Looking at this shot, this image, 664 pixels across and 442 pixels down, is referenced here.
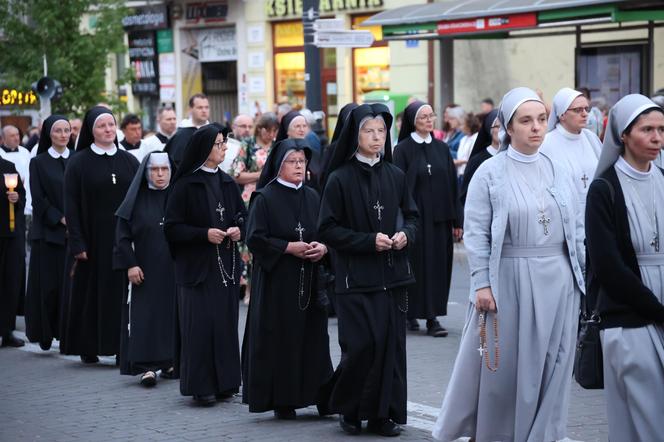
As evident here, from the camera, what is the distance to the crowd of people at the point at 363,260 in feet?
21.4

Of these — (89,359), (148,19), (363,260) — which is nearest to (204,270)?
(363,260)

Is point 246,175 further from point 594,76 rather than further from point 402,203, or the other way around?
point 594,76

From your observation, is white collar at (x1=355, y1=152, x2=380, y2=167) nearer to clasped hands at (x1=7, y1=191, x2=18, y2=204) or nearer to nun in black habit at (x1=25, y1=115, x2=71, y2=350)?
nun in black habit at (x1=25, y1=115, x2=71, y2=350)

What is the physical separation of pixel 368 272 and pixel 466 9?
12995 mm

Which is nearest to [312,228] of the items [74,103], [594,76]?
[594,76]

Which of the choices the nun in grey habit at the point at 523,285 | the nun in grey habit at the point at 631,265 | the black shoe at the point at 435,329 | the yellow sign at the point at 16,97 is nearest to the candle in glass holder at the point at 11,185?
the black shoe at the point at 435,329

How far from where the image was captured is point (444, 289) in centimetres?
1273

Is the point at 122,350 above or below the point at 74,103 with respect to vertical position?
below

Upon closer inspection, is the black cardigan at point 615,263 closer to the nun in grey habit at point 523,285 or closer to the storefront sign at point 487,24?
the nun in grey habit at point 523,285

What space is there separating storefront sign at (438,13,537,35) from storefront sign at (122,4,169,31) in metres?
13.2

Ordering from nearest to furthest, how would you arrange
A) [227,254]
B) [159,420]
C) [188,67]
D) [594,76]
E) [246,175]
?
[159,420] < [227,254] < [246,175] < [594,76] < [188,67]

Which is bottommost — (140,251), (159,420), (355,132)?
(159,420)

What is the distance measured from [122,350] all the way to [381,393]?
3182 mm

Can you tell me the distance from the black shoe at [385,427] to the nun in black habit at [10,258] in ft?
18.7
